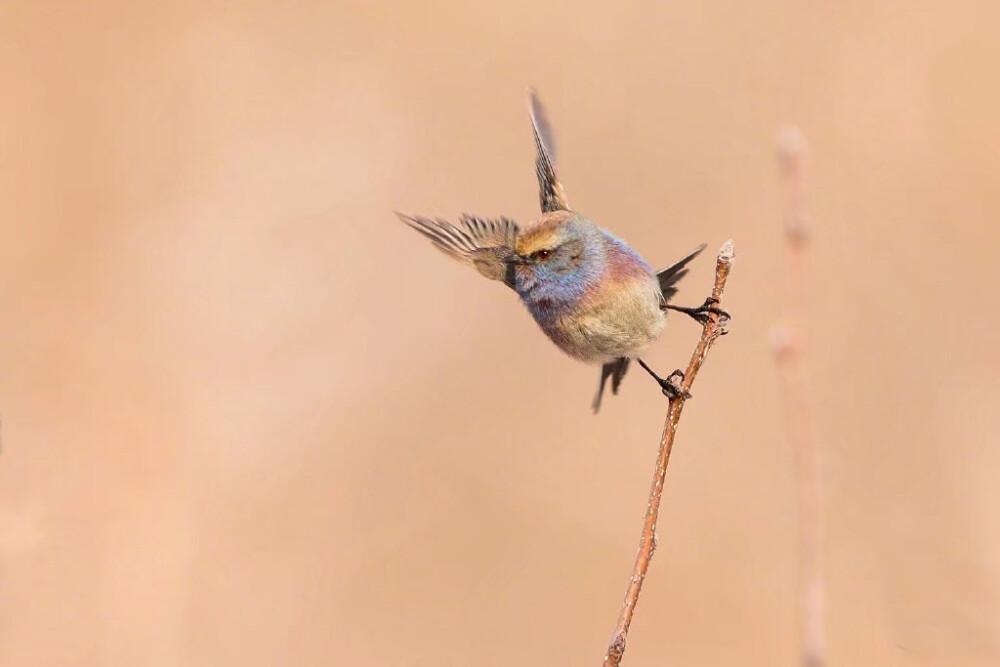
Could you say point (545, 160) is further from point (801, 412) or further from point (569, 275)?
point (801, 412)

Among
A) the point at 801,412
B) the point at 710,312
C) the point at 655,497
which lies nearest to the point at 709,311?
the point at 710,312

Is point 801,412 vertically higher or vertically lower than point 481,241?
lower

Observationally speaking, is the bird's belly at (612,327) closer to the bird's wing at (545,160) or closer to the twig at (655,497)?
the bird's wing at (545,160)

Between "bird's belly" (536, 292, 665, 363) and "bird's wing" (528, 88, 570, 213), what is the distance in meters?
0.29

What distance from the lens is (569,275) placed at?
2.44 metres

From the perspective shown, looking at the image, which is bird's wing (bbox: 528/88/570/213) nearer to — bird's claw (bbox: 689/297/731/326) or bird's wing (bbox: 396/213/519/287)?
bird's wing (bbox: 396/213/519/287)

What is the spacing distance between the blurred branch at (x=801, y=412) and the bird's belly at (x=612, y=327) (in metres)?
1.30

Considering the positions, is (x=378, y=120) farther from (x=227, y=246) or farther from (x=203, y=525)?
(x=203, y=525)

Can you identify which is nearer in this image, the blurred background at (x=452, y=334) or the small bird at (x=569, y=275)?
the small bird at (x=569, y=275)

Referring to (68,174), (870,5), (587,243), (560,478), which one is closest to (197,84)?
(68,174)

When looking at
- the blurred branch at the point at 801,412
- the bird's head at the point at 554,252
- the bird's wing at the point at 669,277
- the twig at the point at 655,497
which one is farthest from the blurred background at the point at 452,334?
the blurred branch at the point at 801,412

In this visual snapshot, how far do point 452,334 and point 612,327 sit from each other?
9.47 feet

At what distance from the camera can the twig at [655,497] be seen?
1290mm

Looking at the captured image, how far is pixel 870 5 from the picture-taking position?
571 centimetres
